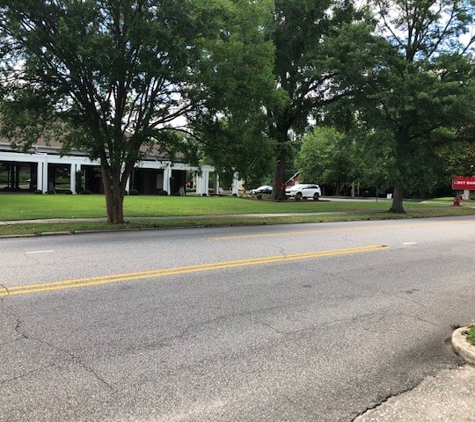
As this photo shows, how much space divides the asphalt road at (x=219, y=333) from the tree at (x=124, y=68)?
662 centimetres

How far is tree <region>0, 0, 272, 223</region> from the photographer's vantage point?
11977mm

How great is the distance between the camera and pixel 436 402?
3203 millimetres

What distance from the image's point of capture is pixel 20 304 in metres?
5.15

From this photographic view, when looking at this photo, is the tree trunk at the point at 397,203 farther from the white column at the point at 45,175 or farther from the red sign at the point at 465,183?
the white column at the point at 45,175

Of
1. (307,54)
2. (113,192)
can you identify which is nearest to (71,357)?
(113,192)

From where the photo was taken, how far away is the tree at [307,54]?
24297 millimetres

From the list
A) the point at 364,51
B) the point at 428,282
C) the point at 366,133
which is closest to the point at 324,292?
the point at 428,282

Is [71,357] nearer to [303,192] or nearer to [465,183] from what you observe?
[303,192]

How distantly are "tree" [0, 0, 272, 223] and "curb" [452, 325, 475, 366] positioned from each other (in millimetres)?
10622

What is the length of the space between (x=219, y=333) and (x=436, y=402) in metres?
2.14

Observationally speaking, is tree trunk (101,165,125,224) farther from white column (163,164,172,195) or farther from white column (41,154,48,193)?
white column (163,164,172,195)

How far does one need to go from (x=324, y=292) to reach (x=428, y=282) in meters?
2.08

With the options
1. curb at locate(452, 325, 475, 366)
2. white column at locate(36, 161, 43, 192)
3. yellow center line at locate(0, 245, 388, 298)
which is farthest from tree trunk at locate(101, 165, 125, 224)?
white column at locate(36, 161, 43, 192)

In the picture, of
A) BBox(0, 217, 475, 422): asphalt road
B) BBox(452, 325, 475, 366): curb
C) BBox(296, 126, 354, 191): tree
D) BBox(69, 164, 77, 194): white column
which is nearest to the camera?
BBox(0, 217, 475, 422): asphalt road
